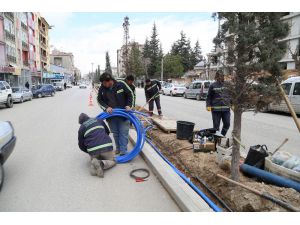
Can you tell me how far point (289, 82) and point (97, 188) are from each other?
12.6 meters

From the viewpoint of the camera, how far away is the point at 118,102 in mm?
5688

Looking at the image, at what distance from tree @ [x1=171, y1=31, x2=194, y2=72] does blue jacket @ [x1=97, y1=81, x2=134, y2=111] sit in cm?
7246

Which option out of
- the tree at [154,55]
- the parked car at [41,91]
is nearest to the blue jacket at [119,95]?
the parked car at [41,91]

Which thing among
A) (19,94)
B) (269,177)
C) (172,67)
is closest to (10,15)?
(19,94)

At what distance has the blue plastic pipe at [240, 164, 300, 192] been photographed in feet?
12.0

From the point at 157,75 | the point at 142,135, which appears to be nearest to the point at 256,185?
the point at 142,135

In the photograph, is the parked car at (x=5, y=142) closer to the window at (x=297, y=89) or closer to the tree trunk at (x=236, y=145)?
the tree trunk at (x=236, y=145)

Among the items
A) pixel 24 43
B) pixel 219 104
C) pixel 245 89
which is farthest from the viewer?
pixel 24 43

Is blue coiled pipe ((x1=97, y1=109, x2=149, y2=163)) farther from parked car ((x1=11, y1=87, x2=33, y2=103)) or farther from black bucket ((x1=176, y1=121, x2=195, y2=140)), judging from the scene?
parked car ((x1=11, y1=87, x2=33, y2=103))

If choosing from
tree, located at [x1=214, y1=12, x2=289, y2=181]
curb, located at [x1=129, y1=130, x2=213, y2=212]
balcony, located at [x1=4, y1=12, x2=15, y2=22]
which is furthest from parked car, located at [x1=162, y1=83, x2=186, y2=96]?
tree, located at [x1=214, y1=12, x2=289, y2=181]

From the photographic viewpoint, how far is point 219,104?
616cm

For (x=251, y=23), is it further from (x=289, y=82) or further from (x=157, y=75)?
(x=157, y=75)

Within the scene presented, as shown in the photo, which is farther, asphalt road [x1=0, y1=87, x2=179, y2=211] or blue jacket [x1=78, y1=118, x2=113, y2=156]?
blue jacket [x1=78, y1=118, x2=113, y2=156]

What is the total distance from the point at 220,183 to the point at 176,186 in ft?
2.60
